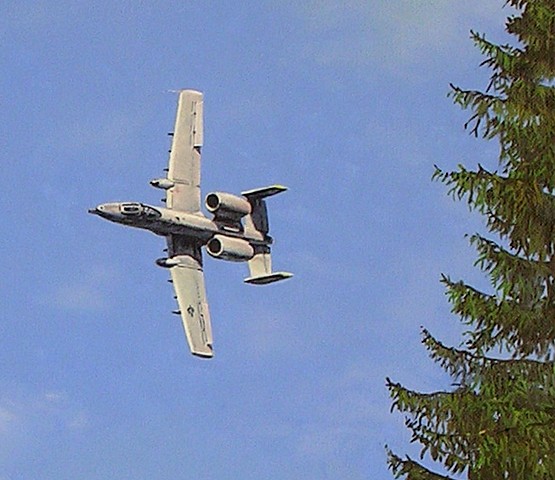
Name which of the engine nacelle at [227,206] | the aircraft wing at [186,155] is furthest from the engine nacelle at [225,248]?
the aircraft wing at [186,155]

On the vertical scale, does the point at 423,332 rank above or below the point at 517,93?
below

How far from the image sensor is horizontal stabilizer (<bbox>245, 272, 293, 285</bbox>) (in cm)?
4884

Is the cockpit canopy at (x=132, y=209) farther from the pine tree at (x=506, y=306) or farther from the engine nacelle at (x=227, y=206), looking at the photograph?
the pine tree at (x=506, y=306)

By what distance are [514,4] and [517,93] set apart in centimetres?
217

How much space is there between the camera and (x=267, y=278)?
48.8 metres

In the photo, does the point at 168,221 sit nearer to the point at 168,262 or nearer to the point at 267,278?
the point at 168,262

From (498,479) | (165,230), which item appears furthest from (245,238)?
(498,479)

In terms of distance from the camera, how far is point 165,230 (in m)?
46.8

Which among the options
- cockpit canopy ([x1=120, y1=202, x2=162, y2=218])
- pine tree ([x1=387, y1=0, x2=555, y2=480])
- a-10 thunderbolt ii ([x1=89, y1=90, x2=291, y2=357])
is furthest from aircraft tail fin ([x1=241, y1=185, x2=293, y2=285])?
pine tree ([x1=387, y1=0, x2=555, y2=480])

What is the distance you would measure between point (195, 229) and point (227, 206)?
1.27 metres

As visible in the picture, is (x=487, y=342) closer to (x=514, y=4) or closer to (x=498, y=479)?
(x=498, y=479)

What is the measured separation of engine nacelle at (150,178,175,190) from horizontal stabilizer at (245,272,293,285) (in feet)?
13.5

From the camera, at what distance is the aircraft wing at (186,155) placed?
4769 cm

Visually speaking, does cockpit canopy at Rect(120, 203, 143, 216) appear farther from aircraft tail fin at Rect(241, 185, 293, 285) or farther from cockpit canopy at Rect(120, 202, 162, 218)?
aircraft tail fin at Rect(241, 185, 293, 285)
